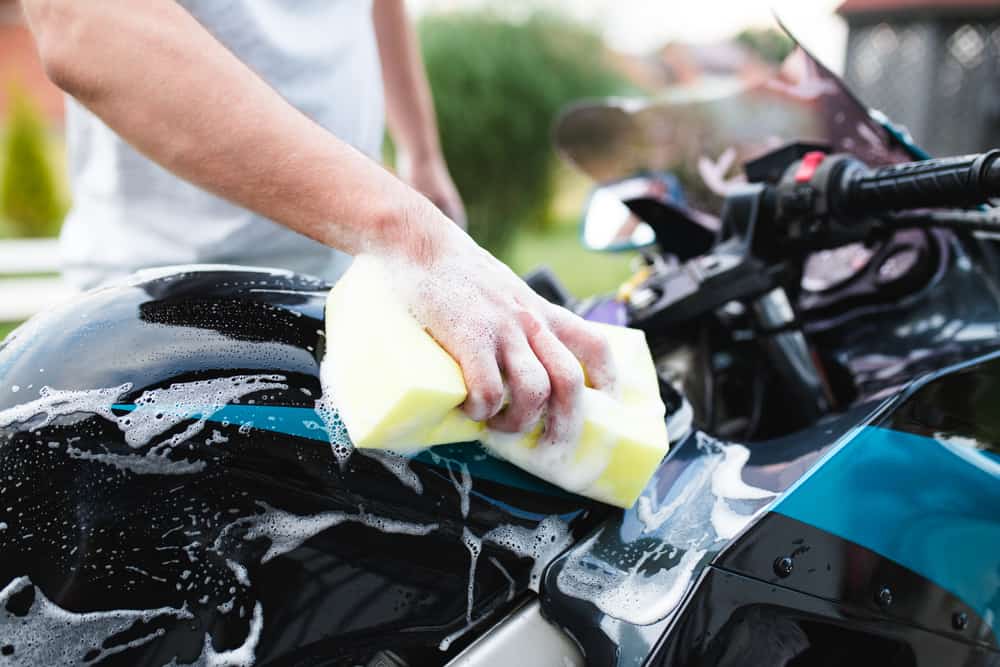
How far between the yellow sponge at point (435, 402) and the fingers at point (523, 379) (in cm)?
4

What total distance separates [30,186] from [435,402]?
39.0 feet

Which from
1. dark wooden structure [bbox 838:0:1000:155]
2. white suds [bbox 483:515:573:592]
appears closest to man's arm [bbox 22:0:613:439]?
white suds [bbox 483:515:573:592]

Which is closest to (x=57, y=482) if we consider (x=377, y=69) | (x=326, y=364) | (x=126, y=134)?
(x=326, y=364)

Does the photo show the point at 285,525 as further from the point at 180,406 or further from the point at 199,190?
the point at 199,190

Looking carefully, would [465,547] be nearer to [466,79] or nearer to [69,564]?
[69,564]

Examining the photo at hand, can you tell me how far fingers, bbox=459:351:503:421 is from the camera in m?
0.69

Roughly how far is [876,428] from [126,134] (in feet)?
2.55

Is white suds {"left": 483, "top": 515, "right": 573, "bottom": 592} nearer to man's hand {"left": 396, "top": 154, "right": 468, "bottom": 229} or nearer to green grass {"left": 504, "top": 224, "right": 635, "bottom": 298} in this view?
man's hand {"left": 396, "top": 154, "right": 468, "bottom": 229}

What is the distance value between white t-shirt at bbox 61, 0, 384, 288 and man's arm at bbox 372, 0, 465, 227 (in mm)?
500

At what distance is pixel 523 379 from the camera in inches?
28.0

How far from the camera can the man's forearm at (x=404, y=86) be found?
6.24ft

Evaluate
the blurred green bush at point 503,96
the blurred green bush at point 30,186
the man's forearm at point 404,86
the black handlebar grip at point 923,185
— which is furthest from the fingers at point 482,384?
the blurred green bush at point 30,186

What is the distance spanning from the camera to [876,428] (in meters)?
0.92

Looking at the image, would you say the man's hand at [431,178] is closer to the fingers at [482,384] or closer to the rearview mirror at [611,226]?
the rearview mirror at [611,226]
